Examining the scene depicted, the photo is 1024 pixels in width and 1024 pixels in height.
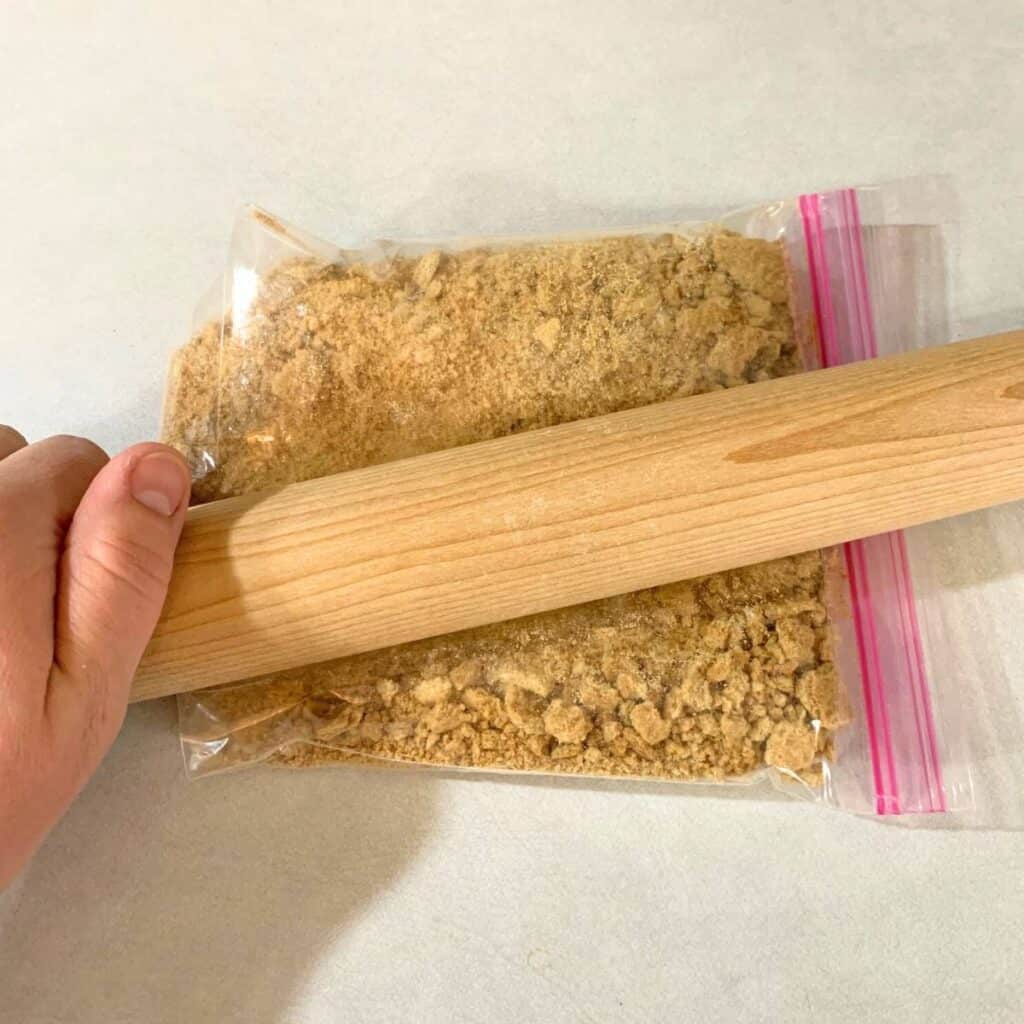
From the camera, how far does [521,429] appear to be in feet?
3.09

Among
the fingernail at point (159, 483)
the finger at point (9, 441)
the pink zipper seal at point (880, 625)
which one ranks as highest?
the finger at point (9, 441)

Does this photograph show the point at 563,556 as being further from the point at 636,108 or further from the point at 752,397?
the point at 636,108

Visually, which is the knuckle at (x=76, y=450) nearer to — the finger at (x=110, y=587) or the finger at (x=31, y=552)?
the finger at (x=31, y=552)

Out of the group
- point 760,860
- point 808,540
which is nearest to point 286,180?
point 808,540

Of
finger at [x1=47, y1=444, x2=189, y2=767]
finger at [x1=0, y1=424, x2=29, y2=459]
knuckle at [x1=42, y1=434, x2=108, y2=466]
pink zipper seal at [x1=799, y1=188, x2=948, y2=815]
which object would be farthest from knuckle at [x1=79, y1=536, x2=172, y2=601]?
pink zipper seal at [x1=799, y1=188, x2=948, y2=815]

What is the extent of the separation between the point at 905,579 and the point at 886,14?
0.74 metres

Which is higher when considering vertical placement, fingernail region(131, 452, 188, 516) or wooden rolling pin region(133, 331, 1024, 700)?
fingernail region(131, 452, 188, 516)

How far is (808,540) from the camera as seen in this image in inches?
33.5

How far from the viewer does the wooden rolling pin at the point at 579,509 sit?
800 millimetres

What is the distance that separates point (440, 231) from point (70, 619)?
0.63 metres

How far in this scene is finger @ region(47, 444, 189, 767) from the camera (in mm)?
756

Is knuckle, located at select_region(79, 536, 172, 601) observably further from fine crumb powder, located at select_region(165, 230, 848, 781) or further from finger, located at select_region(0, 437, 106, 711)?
fine crumb powder, located at select_region(165, 230, 848, 781)

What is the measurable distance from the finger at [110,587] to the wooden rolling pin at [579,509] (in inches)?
1.4

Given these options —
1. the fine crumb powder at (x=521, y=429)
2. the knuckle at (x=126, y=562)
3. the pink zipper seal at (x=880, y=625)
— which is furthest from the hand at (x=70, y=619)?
the pink zipper seal at (x=880, y=625)
